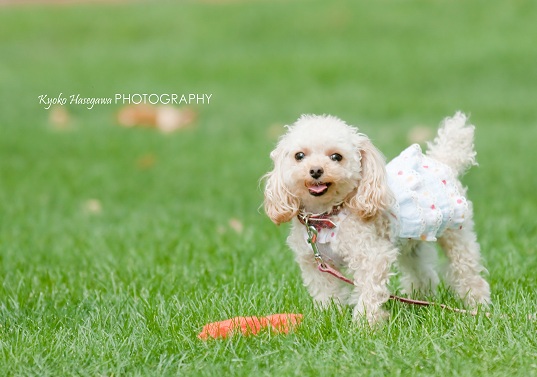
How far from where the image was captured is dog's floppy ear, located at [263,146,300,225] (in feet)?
14.6

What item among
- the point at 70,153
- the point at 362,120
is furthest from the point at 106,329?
the point at 362,120

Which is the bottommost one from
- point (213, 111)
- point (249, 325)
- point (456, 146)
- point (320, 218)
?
point (249, 325)

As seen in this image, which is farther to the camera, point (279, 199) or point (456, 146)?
point (456, 146)

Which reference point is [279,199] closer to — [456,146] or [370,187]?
[370,187]

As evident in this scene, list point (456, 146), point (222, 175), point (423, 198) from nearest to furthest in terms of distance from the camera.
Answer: point (423, 198), point (456, 146), point (222, 175)

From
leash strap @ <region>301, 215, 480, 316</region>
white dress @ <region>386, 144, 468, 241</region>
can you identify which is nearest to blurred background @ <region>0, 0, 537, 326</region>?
white dress @ <region>386, 144, 468, 241</region>

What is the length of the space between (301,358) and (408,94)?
38.7 ft

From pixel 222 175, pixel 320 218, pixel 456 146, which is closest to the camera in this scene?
pixel 320 218

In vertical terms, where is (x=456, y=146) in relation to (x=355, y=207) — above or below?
above

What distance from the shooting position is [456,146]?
520 centimetres

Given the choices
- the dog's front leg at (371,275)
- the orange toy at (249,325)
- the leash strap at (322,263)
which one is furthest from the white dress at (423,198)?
the orange toy at (249,325)

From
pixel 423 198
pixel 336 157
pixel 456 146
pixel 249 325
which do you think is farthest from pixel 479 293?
pixel 249 325

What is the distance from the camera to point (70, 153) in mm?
11203

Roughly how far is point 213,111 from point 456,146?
9.27 meters
